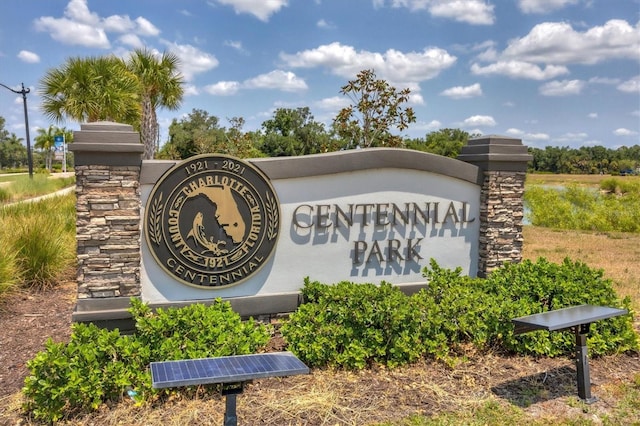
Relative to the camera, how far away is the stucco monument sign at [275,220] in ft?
16.0

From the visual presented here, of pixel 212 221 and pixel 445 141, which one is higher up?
pixel 445 141

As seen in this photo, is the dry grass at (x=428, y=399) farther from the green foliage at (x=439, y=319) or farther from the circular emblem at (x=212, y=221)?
the circular emblem at (x=212, y=221)

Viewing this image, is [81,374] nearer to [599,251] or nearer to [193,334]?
[193,334]

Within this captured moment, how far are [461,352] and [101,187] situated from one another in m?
3.92

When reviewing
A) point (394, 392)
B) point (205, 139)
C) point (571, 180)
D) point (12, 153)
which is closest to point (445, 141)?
point (571, 180)

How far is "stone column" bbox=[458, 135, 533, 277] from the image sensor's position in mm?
6508

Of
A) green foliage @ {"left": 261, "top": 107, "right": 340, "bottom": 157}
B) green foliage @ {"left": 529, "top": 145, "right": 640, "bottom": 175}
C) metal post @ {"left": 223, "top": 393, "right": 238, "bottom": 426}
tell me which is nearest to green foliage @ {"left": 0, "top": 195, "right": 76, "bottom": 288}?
metal post @ {"left": 223, "top": 393, "right": 238, "bottom": 426}

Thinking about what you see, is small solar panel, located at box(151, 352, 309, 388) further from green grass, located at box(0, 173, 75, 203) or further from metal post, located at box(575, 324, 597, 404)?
green grass, located at box(0, 173, 75, 203)

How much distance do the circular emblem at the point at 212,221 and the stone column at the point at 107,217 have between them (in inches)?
8.9

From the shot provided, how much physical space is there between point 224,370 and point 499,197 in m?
4.78

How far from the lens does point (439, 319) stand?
16.4 feet

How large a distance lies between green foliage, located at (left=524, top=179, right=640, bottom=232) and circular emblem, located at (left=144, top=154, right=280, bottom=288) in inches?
632

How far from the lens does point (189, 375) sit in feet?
9.19

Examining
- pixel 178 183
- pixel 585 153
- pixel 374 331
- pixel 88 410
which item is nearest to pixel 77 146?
pixel 178 183
